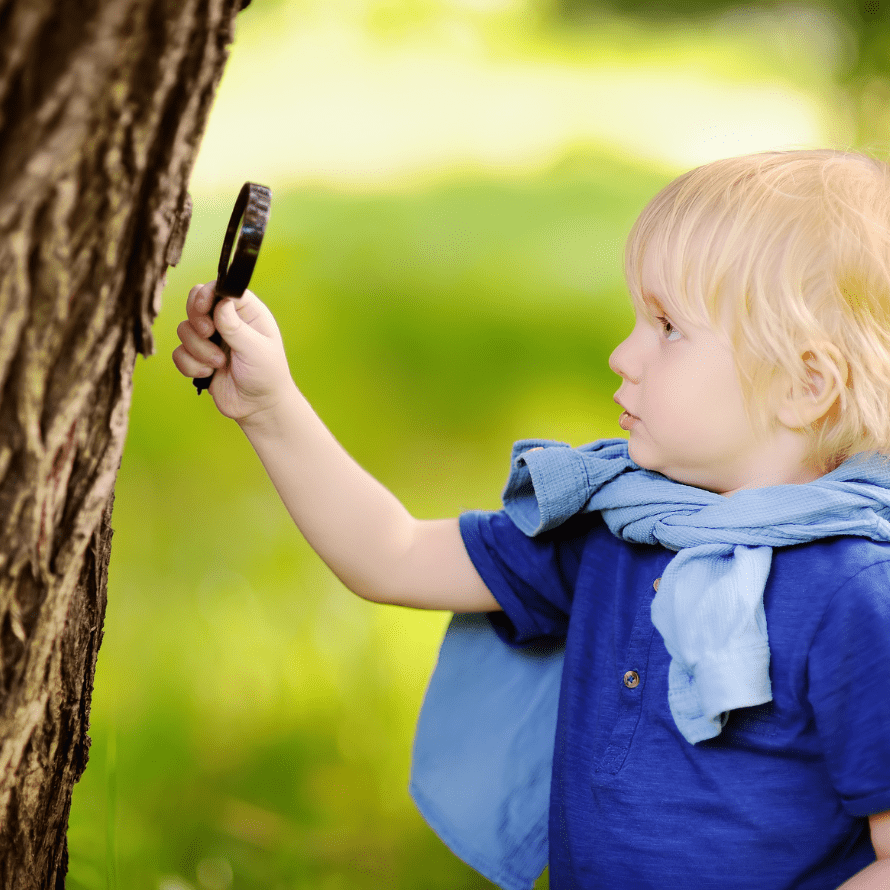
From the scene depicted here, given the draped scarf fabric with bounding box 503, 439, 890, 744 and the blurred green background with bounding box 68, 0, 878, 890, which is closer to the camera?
the draped scarf fabric with bounding box 503, 439, 890, 744

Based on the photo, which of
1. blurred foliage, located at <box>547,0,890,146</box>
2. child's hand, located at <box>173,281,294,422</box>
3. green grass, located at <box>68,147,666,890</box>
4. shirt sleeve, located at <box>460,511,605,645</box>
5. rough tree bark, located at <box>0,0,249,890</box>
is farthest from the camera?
blurred foliage, located at <box>547,0,890,146</box>

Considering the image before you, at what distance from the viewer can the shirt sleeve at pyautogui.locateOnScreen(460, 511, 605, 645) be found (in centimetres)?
99

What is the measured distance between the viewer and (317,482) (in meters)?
0.94

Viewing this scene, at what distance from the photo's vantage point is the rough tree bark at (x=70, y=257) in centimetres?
53

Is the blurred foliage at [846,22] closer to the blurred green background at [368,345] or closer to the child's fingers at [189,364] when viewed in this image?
the blurred green background at [368,345]

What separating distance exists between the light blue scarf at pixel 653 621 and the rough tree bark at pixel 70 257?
0.45 metres

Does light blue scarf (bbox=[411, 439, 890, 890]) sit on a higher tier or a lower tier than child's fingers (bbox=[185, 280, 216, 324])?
Result: lower

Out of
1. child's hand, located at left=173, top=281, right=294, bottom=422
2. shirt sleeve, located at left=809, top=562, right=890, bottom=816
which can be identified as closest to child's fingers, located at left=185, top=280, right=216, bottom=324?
child's hand, located at left=173, top=281, right=294, bottom=422

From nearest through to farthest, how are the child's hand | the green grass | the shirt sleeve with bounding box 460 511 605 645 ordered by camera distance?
the child's hand, the shirt sleeve with bounding box 460 511 605 645, the green grass

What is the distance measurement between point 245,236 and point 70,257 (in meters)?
0.19

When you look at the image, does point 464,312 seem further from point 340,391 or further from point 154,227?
point 154,227

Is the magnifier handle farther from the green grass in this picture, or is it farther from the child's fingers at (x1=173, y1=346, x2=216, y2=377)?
the green grass

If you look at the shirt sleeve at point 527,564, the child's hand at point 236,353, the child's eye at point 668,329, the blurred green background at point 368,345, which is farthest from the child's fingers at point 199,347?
the blurred green background at point 368,345

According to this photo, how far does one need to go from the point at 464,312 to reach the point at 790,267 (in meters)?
1.27
